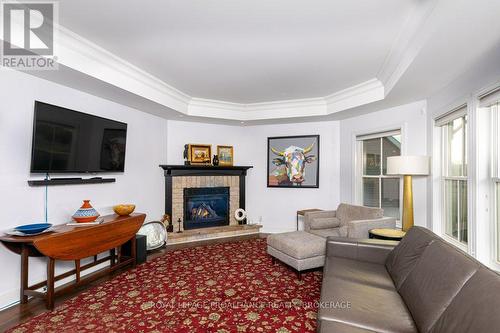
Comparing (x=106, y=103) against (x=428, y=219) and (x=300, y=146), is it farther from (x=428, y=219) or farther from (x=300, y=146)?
(x=428, y=219)

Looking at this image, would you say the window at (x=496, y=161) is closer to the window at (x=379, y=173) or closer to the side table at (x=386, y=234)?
the side table at (x=386, y=234)

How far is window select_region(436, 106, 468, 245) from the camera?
8.59 feet

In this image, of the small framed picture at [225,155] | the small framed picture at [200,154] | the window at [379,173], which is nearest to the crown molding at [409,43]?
the window at [379,173]

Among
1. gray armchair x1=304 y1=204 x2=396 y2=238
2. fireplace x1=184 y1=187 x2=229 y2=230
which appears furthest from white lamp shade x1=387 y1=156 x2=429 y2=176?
fireplace x1=184 y1=187 x2=229 y2=230

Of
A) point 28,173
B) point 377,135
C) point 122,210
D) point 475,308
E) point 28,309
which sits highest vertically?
point 377,135

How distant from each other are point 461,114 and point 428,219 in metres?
1.30

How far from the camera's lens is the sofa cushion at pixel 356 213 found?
10.7 ft

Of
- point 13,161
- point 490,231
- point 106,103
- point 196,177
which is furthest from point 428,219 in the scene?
point 13,161

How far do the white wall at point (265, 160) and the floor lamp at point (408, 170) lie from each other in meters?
1.55

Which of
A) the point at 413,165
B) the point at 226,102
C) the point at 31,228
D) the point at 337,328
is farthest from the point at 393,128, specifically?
the point at 31,228

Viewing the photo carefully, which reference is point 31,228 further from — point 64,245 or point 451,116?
point 451,116

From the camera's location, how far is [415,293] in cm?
157

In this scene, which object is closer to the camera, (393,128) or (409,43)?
(409,43)

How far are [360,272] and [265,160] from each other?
123 inches
